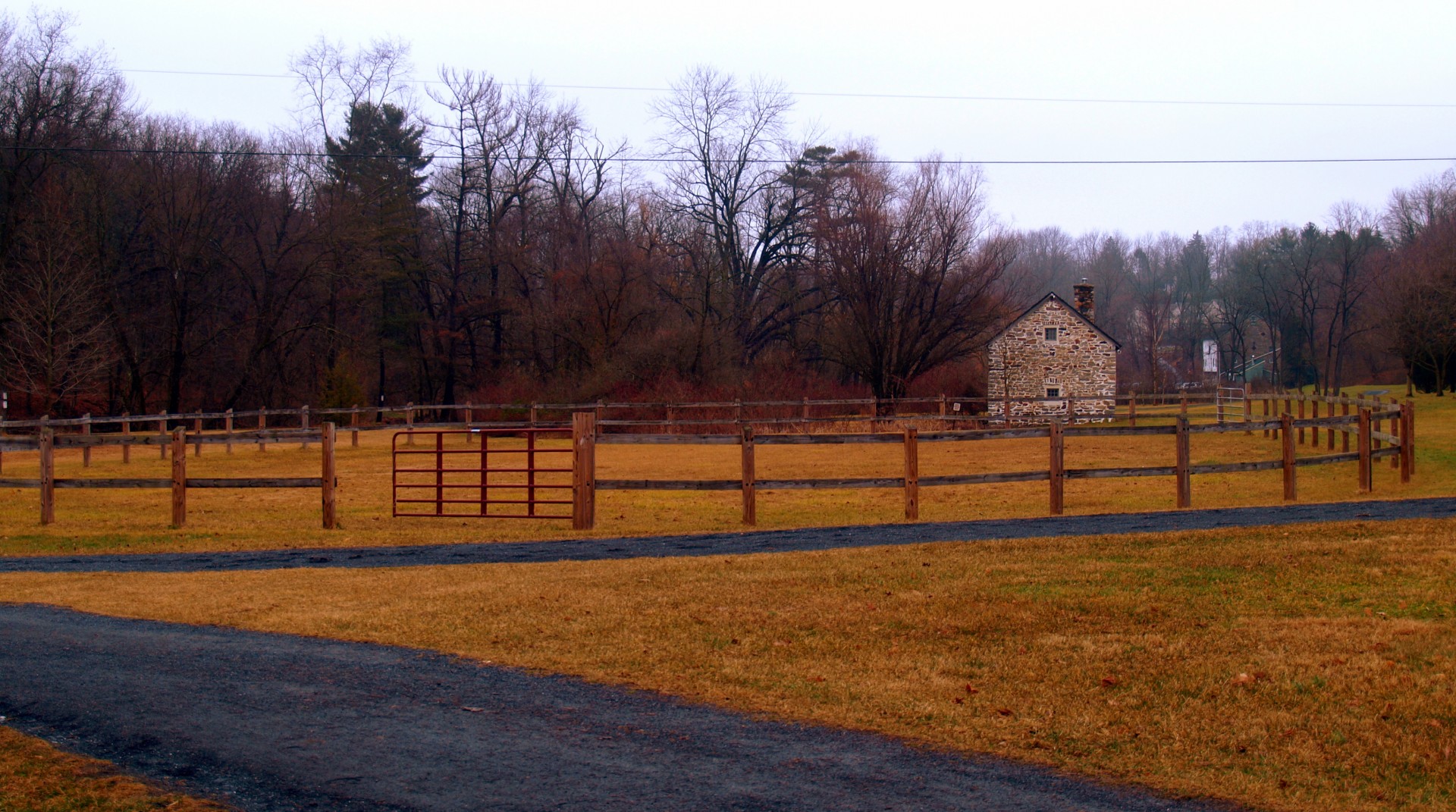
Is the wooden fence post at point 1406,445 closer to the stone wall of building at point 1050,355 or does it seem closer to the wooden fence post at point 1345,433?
the wooden fence post at point 1345,433

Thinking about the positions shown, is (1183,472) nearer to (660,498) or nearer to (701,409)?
(660,498)

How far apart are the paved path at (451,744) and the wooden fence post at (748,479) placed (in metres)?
7.91

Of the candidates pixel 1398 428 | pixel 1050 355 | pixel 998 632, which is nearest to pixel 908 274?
pixel 1050 355

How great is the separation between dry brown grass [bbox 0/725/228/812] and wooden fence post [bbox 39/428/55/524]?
11.8 m

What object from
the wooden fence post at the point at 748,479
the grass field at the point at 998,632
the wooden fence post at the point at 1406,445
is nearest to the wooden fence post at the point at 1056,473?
the grass field at the point at 998,632

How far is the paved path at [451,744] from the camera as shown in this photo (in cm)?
449

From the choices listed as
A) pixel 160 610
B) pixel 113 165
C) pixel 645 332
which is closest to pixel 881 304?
pixel 645 332

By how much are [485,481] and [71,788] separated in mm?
11624

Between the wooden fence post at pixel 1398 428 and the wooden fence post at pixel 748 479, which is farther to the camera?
the wooden fence post at pixel 1398 428

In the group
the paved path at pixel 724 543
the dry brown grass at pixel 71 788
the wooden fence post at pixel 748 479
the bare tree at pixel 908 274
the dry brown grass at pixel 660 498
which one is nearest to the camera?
the dry brown grass at pixel 71 788

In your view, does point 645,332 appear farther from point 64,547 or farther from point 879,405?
point 64,547

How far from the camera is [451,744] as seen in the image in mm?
5133

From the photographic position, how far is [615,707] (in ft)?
18.9

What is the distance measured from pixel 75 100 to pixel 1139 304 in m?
84.4
